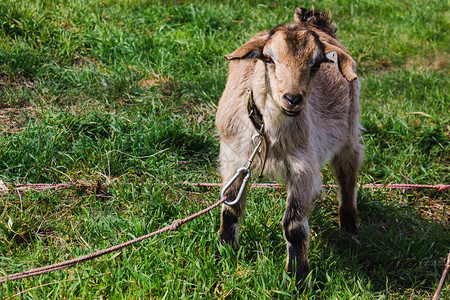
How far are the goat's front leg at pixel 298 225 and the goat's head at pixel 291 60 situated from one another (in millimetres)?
664

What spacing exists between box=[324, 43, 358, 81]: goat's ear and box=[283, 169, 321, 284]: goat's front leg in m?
0.73

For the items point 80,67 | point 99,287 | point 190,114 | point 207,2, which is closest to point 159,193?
point 99,287

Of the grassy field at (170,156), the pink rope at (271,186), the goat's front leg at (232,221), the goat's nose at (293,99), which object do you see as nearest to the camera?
the goat's nose at (293,99)

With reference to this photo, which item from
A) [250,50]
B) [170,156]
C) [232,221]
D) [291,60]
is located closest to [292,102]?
[291,60]

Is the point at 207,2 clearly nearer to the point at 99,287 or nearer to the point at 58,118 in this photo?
the point at 58,118

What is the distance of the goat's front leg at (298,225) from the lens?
3.26m

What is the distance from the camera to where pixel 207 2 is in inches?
259

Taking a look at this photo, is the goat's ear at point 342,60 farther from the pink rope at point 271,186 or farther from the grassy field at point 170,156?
the pink rope at point 271,186

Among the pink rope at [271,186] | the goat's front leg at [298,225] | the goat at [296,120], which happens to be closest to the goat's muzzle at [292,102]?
the goat at [296,120]

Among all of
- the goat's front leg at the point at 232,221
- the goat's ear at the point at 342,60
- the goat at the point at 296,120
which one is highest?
the goat's ear at the point at 342,60

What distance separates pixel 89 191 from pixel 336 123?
190cm

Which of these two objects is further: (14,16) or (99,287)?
(14,16)

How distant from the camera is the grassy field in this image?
10.6 feet

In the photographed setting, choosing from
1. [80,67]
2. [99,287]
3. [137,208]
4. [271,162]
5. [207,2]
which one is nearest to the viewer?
[99,287]
